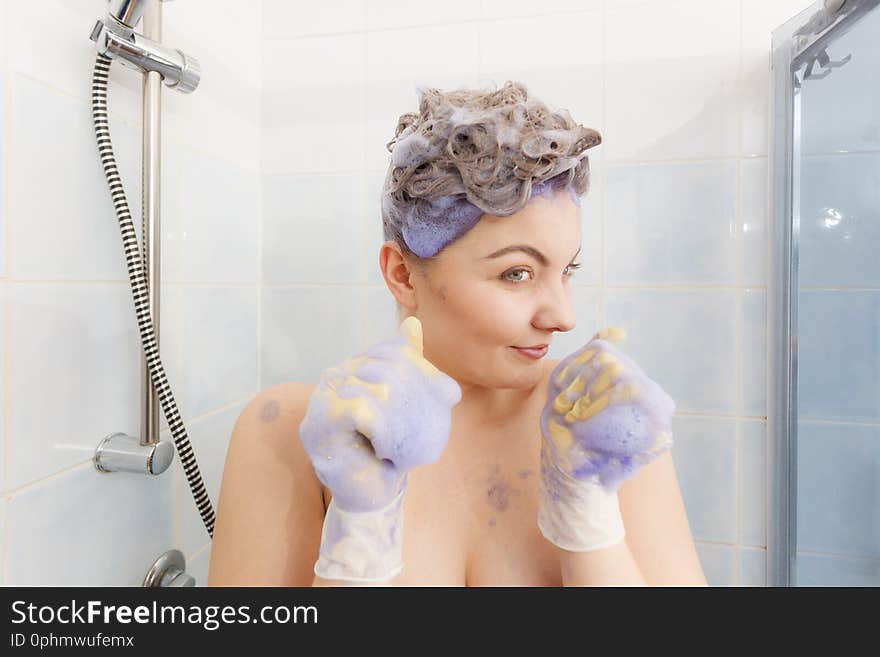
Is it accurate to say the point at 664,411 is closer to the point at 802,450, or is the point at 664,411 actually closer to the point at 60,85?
the point at 802,450

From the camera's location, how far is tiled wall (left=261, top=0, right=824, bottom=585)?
99cm

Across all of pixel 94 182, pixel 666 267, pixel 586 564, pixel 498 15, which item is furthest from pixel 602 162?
pixel 94 182

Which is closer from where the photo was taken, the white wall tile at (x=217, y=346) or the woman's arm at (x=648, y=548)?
the woman's arm at (x=648, y=548)

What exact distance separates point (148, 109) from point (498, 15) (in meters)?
0.65

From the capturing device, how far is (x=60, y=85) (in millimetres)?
682

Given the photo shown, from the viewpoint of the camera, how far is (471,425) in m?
0.77

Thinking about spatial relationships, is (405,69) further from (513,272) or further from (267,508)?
(267,508)

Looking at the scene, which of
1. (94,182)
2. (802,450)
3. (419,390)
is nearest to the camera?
(419,390)

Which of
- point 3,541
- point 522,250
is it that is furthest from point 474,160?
point 3,541

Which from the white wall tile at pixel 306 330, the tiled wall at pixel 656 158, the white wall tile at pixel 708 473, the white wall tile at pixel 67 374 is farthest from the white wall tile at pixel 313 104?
the white wall tile at pixel 708 473

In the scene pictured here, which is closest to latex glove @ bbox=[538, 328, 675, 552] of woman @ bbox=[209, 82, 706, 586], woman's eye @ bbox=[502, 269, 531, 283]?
woman @ bbox=[209, 82, 706, 586]

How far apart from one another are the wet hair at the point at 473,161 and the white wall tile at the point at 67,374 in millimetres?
433

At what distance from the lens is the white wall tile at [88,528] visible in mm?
654

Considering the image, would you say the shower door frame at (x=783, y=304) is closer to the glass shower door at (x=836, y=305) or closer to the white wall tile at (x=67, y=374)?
the glass shower door at (x=836, y=305)
